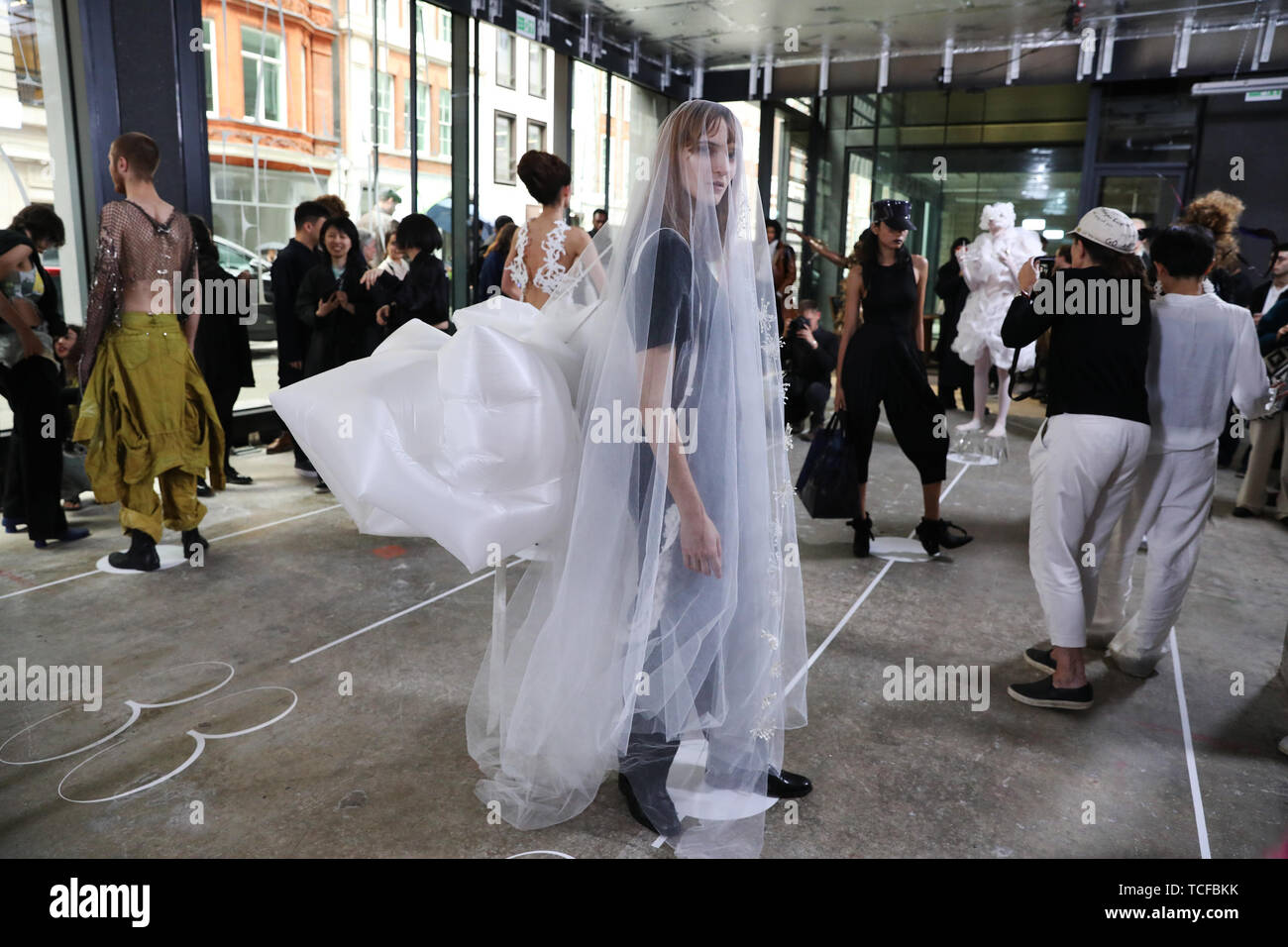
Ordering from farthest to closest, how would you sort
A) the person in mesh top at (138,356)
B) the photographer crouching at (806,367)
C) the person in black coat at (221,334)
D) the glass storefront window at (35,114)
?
1. the photographer crouching at (806,367)
2. the glass storefront window at (35,114)
3. the person in black coat at (221,334)
4. the person in mesh top at (138,356)

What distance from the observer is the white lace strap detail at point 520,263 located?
4.24 metres

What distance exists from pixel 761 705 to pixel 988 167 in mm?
11418

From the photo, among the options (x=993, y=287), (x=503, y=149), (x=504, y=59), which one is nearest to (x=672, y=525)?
(x=993, y=287)

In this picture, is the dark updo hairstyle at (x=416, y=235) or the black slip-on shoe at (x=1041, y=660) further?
the dark updo hairstyle at (x=416, y=235)

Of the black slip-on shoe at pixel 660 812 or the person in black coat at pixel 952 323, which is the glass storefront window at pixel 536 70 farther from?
the black slip-on shoe at pixel 660 812

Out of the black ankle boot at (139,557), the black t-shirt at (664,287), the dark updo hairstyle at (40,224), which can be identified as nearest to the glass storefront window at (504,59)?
the dark updo hairstyle at (40,224)

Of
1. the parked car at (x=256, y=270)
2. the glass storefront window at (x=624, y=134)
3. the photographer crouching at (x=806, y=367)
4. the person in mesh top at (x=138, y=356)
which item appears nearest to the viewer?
the person in mesh top at (x=138, y=356)

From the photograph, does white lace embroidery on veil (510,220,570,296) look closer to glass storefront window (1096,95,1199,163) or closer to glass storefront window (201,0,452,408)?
glass storefront window (201,0,452,408)

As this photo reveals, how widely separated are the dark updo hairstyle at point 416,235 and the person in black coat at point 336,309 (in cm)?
35

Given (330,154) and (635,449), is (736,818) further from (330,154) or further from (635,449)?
(330,154)

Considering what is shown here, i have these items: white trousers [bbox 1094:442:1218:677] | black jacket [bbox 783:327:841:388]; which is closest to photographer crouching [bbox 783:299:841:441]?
black jacket [bbox 783:327:841:388]

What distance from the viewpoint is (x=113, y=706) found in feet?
8.81

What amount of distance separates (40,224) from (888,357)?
12.4 ft
